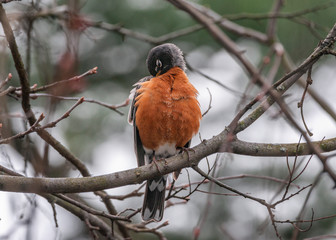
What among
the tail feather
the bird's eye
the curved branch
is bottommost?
the curved branch

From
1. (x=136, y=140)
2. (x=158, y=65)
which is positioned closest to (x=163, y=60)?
(x=158, y=65)

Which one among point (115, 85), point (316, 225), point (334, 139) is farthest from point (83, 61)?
point (334, 139)

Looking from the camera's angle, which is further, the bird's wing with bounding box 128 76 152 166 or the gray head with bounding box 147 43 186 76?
the gray head with bounding box 147 43 186 76

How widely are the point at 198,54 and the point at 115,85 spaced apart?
5.83ft

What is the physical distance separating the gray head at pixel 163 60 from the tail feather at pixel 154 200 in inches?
53.4

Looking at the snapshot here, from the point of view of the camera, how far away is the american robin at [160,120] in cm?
462

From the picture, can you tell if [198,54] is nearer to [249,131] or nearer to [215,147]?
[249,131]

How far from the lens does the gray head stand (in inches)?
214

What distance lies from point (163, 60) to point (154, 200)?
5.66 feet

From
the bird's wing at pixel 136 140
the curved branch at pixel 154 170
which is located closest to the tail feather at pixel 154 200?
the bird's wing at pixel 136 140

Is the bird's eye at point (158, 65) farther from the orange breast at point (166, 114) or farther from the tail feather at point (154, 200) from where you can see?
the tail feather at point (154, 200)

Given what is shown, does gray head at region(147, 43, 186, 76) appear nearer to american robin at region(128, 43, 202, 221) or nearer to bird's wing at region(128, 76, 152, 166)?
american robin at region(128, 43, 202, 221)

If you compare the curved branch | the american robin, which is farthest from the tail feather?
the curved branch

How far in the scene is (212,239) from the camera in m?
8.00
